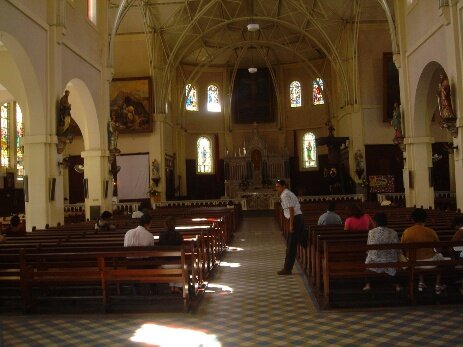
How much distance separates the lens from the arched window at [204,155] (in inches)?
1631

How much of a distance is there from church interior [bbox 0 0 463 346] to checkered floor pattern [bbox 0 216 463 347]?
0.40 feet

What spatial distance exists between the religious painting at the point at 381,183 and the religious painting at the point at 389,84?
407 centimetres

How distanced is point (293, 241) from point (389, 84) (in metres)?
21.8

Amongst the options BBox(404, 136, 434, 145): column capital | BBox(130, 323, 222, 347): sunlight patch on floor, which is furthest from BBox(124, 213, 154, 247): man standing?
BBox(404, 136, 434, 145): column capital

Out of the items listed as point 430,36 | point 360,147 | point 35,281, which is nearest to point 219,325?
point 35,281

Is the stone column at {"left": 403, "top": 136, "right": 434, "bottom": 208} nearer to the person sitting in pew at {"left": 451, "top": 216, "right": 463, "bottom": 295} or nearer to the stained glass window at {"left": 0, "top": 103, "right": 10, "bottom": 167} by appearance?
the person sitting in pew at {"left": 451, "top": 216, "right": 463, "bottom": 295}

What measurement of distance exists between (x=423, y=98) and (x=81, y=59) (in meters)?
13.7

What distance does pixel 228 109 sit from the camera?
4166cm

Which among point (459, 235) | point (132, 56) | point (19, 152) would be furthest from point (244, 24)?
point (459, 235)

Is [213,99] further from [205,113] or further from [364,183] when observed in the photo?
[364,183]

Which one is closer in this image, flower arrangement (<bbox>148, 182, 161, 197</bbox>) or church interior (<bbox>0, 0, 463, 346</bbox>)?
church interior (<bbox>0, 0, 463, 346</bbox>)

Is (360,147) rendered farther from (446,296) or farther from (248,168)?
(446,296)

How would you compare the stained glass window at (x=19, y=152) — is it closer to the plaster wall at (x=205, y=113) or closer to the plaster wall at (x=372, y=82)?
the plaster wall at (x=205, y=113)

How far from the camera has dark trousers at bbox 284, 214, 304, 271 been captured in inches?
413
